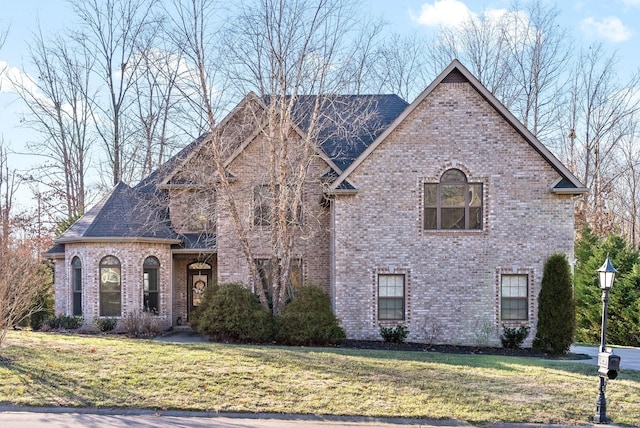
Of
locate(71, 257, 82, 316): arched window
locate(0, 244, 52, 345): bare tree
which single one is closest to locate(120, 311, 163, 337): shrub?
locate(71, 257, 82, 316): arched window

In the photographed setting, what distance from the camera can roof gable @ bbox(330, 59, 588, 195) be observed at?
51.9 feet

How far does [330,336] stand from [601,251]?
13.9 m

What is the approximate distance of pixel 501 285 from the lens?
53.2ft

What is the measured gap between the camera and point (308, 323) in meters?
14.8

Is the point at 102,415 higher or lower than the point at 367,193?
lower

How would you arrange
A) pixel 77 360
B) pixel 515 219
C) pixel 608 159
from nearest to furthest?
pixel 77 360 → pixel 515 219 → pixel 608 159

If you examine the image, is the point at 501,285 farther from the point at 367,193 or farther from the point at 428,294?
the point at 367,193

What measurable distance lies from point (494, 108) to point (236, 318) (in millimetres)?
10240

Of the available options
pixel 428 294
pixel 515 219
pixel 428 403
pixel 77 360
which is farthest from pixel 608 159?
pixel 77 360

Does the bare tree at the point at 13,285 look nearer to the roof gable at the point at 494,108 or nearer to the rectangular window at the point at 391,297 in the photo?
the roof gable at the point at 494,108

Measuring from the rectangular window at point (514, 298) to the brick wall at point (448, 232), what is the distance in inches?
8.5

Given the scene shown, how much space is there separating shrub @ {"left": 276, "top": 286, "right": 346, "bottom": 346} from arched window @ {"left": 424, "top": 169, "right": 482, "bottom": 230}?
13.9 feet

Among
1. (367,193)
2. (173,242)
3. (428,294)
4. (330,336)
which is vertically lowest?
(330,336)

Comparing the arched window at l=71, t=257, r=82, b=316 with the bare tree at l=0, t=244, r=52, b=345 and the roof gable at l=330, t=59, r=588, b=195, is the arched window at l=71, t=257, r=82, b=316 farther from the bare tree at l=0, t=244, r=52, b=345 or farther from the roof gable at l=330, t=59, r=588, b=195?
the roof gable at l=330, t=59, r=588, b=195
